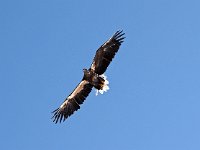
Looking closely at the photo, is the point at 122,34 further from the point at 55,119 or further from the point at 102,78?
the point at 55,119

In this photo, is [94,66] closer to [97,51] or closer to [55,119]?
[97,51]

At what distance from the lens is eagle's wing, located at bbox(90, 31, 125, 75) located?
41.6 meters

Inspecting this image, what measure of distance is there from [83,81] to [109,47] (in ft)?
7.79

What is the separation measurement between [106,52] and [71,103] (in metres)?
3.72

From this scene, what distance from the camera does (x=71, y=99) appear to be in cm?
4331

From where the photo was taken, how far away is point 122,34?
41594 mm

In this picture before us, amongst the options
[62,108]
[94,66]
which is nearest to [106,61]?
[94,66]

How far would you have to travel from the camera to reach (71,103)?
142 feet

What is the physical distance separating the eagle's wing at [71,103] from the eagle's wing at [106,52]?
5.60ft

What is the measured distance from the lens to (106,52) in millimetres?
41594

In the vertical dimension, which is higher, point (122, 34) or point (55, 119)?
point (122, 34)

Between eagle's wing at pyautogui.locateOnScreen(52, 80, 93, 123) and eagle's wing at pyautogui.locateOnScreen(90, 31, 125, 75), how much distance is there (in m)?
1.71

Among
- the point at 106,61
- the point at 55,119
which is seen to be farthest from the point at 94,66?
the point at 55,119

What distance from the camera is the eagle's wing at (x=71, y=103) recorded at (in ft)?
141
